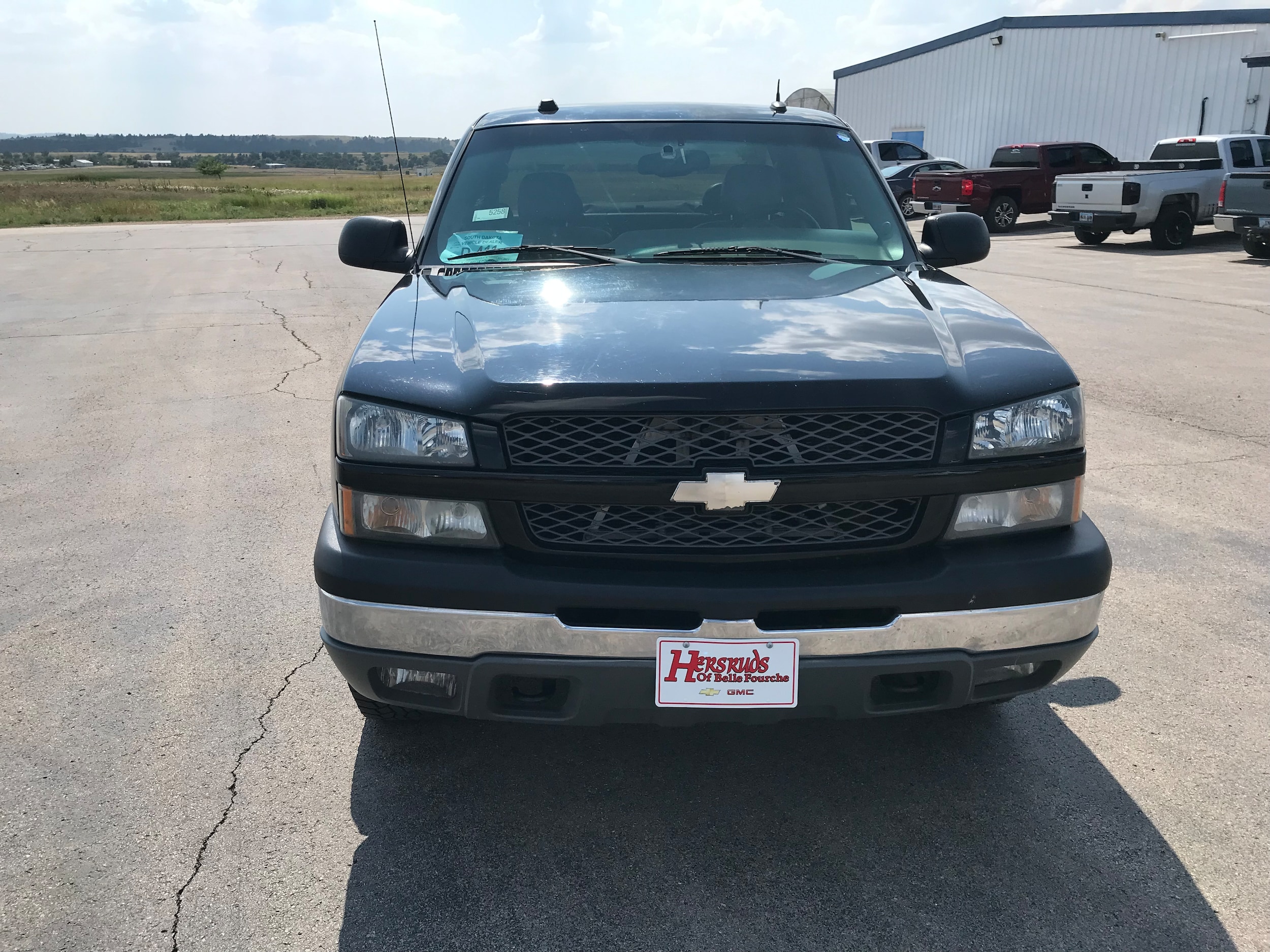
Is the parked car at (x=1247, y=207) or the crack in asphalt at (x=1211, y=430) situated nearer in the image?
the crack in asphalt at (x=1211, y=430)

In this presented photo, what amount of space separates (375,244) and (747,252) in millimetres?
1313

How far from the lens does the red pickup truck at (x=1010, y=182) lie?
21.4 metres

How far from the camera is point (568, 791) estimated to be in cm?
280

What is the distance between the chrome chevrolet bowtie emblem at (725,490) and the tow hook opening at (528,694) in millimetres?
488

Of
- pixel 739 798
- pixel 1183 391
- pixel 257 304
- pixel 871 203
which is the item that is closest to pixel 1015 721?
pixel 739 798

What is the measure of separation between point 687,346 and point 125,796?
1.86m

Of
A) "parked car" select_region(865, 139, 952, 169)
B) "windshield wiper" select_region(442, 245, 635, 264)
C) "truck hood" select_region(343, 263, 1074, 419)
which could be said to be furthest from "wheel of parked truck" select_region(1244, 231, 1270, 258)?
"windshield wiper" select_region(442, 245, 635, 264)

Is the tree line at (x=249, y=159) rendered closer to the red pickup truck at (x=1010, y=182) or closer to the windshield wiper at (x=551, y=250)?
the red pickup truck at (x=1010, y=182)

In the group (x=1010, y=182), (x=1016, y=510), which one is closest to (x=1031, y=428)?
(x=1016, y=510)

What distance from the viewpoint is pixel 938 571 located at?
2326 mm

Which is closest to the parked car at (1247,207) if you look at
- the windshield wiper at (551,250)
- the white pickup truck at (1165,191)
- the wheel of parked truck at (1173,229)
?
the white pickup truck at (1165,191)

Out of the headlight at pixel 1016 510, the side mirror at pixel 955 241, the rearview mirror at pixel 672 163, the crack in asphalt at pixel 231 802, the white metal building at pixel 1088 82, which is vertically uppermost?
the white metal building at pixel 1088 82

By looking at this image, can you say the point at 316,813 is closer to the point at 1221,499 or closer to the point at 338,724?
the point at 338,724

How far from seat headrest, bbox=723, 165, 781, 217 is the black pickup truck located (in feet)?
4.08
